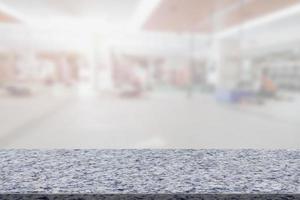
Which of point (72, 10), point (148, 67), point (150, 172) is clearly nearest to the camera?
point (150, 172)

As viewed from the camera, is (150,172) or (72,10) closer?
(150,172)

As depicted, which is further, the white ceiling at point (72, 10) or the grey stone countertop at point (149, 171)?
the white ceiling at point (72, 10)

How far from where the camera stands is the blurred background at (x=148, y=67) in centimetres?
847

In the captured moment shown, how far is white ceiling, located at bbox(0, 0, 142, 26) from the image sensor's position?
8875 millimetres

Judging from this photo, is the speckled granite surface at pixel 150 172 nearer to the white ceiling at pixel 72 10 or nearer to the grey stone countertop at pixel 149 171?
the grey stone countertop at pixel 149 171

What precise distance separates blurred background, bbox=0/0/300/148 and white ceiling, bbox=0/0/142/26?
0.03 m

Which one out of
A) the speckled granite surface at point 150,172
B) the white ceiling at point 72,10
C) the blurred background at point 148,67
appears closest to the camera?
the speckled granite surface at point 150,172

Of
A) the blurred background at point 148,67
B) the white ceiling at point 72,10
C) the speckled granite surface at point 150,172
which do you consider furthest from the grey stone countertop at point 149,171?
the white ceiling at point 72,10

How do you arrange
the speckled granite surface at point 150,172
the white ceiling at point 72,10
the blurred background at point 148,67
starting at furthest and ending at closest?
the white ceiling at point 72,10 < the blurred background at point 148,67 < the speckled granite surface at point 150,172

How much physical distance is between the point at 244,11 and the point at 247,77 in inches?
65.3

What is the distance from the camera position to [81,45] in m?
9.66

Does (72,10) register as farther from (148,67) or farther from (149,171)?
(149,171)

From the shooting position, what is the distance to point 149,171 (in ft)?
2.11

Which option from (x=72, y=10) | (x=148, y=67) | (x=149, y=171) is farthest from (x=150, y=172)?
(x=72, y=10)
